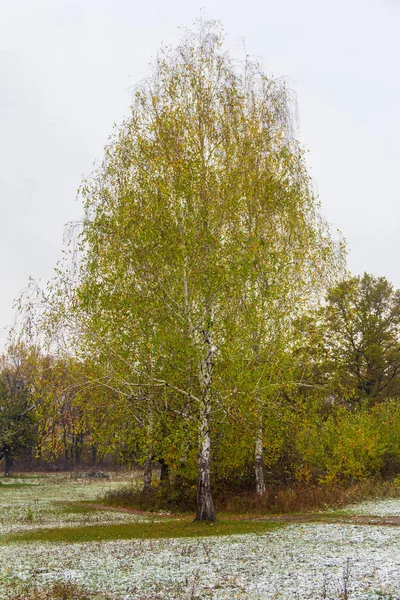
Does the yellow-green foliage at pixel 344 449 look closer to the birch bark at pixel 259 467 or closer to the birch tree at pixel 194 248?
the birch bark at pixel 259 467

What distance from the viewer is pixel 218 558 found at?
13.5 metres

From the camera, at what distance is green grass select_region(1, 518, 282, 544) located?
1825 centimetres

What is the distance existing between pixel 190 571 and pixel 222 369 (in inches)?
392

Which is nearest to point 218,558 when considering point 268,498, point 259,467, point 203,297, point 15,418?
point 203,297

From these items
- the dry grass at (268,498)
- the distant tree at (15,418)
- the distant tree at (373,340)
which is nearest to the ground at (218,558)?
the dry grass at (268,498)

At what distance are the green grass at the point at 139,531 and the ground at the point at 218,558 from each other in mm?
38

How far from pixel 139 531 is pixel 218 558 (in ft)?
22.6

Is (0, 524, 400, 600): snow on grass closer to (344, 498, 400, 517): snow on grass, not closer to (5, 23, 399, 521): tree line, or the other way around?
(344, 498, 400, 517): snow on grass

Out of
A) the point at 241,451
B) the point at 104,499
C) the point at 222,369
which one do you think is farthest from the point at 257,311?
the point at 104,499

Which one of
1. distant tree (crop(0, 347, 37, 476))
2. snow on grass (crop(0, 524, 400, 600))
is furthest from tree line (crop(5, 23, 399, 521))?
distant tree (crop(0, 347, 37, 476))

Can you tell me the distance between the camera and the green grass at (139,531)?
18.2 m

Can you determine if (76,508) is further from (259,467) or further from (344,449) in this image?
(344,449)

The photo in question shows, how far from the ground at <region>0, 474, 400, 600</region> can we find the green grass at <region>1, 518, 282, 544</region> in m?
0.04

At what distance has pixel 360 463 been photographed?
2831 cm
